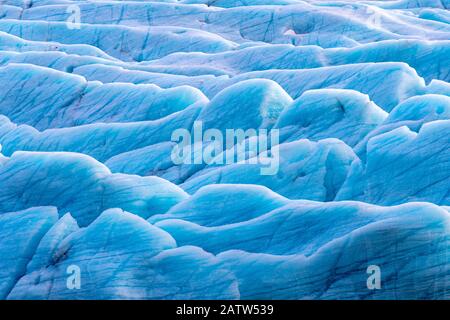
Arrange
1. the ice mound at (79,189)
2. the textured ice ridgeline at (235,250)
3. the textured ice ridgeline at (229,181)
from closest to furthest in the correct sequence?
the textured ice ridgeline at (235,250) < the textured ice ridgeline at (229,181) < the ice mound at (79,189)

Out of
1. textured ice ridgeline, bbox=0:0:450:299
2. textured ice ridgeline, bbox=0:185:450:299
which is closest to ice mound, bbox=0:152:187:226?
textured ice ridgeline, bbox=0:0:450:299

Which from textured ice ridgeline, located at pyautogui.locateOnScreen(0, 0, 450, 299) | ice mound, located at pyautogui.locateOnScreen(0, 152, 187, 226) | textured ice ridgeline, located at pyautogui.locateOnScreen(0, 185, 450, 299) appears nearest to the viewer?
textured ice ridgeline, located at pyautogui.locateOnScreen(0, 185, 450, 299)

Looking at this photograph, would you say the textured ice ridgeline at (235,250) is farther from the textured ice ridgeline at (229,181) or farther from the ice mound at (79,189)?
the ice mound at (79,189)

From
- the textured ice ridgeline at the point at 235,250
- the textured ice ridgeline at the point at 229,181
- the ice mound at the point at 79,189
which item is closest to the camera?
the textured ice ridgeline at the point at 235,250

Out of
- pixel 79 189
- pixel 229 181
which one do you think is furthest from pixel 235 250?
pixel 79 189

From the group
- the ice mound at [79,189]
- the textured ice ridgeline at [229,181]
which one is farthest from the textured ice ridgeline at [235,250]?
the ice mound at [79,189]

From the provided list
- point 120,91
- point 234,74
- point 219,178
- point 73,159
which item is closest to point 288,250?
point 219,178

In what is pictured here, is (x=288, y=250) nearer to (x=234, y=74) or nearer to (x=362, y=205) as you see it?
(x=362, y=205)

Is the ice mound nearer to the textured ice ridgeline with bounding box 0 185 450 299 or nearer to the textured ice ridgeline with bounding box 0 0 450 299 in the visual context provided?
the textured ice ridgeline with bounding box 0 0 450 299
